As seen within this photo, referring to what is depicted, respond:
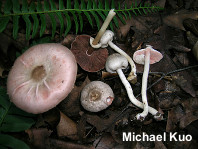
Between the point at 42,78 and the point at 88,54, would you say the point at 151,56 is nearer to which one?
the point at 88,54

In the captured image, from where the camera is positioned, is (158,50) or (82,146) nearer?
(82,146)

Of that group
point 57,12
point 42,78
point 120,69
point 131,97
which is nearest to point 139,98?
point 131,97

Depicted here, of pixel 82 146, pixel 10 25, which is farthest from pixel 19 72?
pixel 82 146

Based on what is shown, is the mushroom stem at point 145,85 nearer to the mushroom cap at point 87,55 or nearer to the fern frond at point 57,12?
the mushroom cap at point 87,55

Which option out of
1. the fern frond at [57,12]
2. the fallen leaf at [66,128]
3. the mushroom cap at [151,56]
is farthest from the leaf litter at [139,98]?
the fern frond at [57,12]

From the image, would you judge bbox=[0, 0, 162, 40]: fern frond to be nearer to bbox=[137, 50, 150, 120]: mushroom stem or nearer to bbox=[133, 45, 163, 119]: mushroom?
bbox=[133, 45, 163, 119]: mushroom

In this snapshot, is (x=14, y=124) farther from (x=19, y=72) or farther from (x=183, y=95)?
(x=183, y=95)

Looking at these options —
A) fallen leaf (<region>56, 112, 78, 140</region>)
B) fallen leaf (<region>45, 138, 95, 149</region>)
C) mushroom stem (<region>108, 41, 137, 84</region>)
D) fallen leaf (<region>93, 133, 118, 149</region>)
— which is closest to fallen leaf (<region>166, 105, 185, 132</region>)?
mushroom stem (<region>108, 41, 137, 84</region>)
